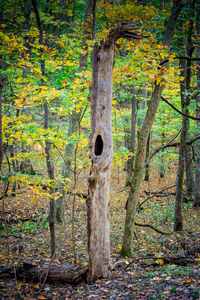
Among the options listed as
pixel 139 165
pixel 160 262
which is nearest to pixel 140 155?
pixel 139 165

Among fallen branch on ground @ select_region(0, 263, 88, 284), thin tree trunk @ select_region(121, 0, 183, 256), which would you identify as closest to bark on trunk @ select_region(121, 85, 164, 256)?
thin tree trunk @ select_region(121, 0, 183, 256)

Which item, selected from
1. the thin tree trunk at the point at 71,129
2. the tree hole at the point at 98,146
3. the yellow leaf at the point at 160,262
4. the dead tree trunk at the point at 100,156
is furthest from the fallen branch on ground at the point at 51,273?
the thin tree trunk at the point at 71,129

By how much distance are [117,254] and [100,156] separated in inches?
140

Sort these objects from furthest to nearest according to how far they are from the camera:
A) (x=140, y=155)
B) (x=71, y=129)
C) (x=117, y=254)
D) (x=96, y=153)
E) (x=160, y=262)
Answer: (x=71, y=129) → (x=117, y=254) → (x=140, y=155) → (x=160, y=262) → (x=96, y=153)

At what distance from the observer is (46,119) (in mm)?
5633

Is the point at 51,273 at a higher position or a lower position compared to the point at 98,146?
lower

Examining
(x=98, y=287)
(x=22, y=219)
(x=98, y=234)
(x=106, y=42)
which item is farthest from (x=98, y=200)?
(x=22, y=219)

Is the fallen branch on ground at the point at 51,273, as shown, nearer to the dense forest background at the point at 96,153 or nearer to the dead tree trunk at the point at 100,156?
the dense forest background at the point at 96,153

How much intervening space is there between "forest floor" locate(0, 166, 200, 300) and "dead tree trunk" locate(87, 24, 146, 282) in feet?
2.04

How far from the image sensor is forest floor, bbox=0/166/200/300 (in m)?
3.43

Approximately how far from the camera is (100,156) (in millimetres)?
3781

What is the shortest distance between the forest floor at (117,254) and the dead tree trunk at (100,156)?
24.5 inches

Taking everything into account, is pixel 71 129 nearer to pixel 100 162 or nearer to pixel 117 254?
Answer: pixel 100 162

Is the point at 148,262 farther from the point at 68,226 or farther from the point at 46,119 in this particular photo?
the point at 46,119
